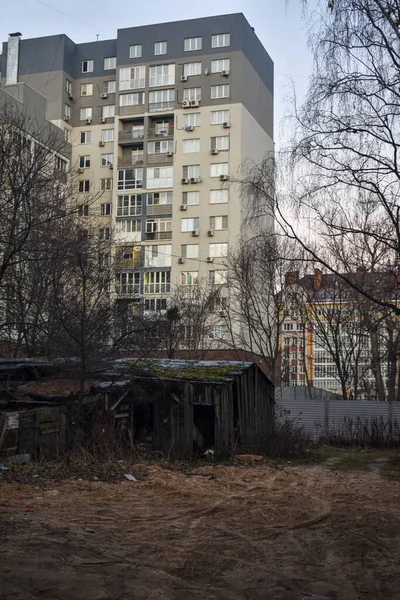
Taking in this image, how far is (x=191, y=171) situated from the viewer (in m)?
56.6

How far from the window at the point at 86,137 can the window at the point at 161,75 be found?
24.0 ft

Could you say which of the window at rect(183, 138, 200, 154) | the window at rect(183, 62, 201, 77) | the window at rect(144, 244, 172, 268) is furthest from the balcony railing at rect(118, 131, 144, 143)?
the window at rect(144, 244, 172, 268)

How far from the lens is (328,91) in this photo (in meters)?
13.8

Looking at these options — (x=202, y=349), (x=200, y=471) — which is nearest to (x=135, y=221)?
(x=202, y=349)

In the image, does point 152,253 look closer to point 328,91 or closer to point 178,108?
point 178,108

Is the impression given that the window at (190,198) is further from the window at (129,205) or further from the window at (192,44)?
the window at (192,44)

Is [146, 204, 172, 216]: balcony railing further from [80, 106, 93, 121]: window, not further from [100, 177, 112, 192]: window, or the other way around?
[80, 106, 93, 121]: window

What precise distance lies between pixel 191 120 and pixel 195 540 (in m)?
51.8

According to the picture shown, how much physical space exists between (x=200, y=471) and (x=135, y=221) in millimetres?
44216

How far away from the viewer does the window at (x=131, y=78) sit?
5834 cm

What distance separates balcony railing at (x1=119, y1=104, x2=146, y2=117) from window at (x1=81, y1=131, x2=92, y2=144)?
4006 millimetres

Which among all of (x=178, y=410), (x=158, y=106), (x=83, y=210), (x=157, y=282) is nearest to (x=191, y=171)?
(x=158, y=106)

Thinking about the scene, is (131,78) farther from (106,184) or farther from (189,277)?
(189,277)

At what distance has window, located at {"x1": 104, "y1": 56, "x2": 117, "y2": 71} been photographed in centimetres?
6131
